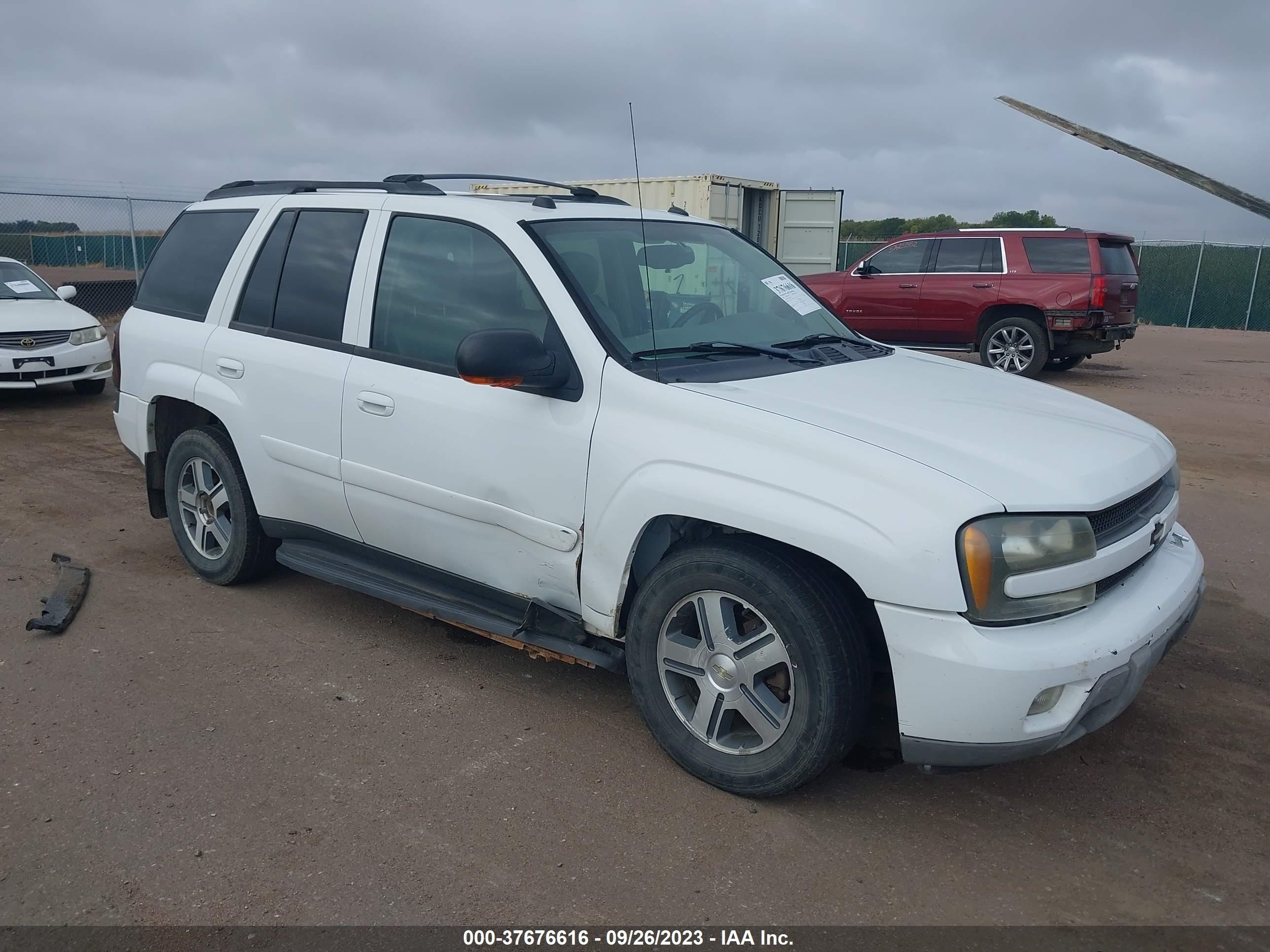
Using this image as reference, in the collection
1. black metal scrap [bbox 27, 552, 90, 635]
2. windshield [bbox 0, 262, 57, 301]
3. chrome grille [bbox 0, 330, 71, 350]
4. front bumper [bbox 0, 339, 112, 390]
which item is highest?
windshield [bbox 0, 262, 57, 301]

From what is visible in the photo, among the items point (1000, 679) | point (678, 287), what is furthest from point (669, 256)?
point (1000, 679)

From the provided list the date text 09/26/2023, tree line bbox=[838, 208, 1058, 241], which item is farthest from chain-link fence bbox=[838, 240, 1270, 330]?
the date text 09/26/2023

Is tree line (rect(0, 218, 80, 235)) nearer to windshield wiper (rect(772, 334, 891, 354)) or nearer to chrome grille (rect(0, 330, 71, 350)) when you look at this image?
chrome grille (rect(0, 330, 71, 350))

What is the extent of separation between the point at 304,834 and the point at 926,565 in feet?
6.47

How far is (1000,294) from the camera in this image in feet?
43.3

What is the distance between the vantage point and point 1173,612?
10.4ft

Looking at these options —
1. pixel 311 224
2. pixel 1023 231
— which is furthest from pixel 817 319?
pixel 1023 231

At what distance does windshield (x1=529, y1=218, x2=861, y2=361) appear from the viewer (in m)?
3.66

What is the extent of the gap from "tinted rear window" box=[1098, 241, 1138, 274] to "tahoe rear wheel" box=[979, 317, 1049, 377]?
3.68 feet

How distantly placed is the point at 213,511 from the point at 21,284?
7.81 meters

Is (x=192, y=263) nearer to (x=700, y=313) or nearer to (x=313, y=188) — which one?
(x=313, y=188)

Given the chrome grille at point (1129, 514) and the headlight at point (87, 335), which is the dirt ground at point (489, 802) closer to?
the chrome grille at point (1129, 514)

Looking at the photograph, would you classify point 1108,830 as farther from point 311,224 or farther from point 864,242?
point 864,242

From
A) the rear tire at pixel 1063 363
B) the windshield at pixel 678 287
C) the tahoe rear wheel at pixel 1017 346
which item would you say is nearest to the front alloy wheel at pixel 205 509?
the windshield at pixel 678 287
